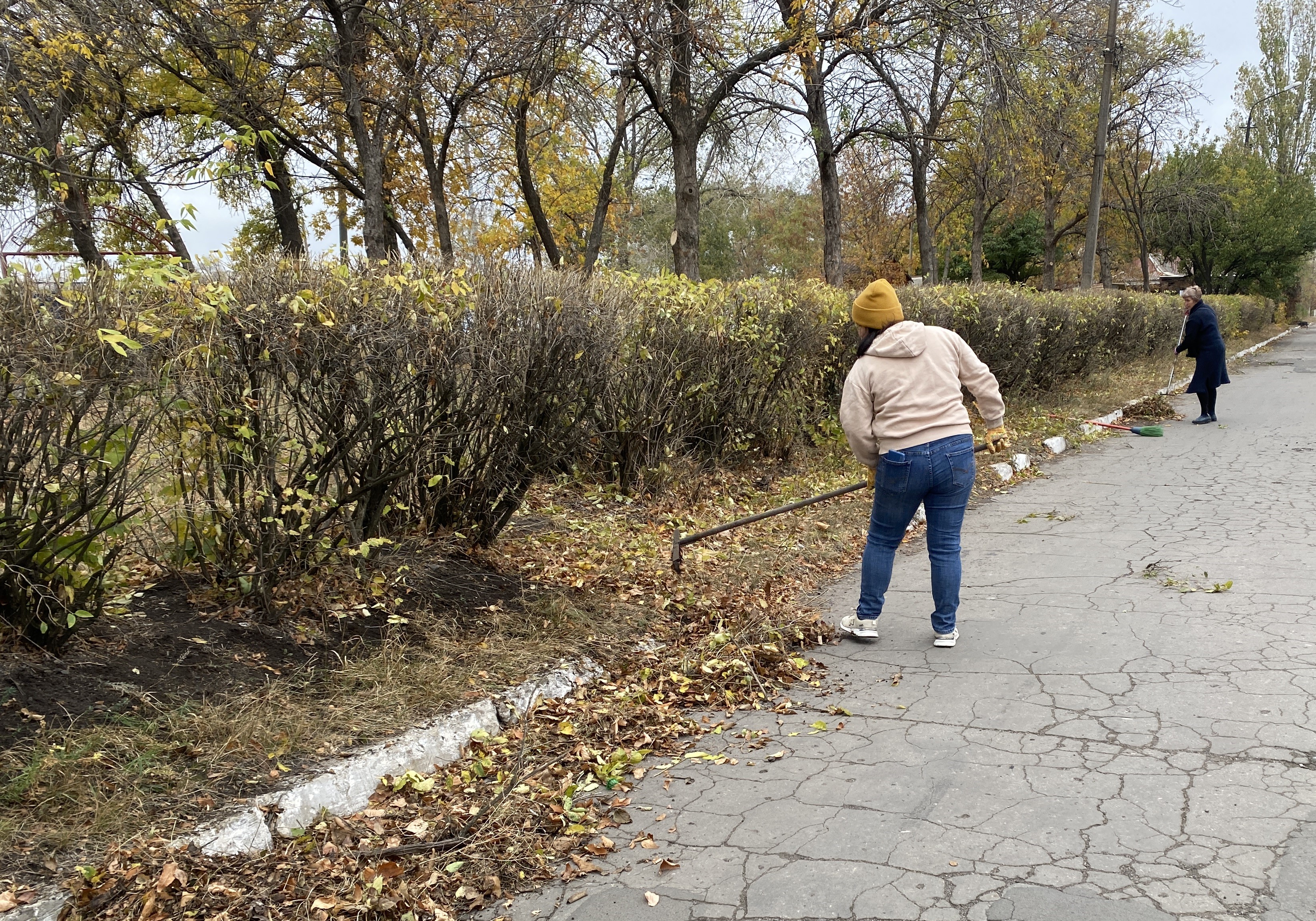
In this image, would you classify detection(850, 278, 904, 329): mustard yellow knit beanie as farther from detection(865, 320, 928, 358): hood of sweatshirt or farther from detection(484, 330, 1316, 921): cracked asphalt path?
detection(484, 330, 1316, 921): cracked asphalt path

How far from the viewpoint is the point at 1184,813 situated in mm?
3105

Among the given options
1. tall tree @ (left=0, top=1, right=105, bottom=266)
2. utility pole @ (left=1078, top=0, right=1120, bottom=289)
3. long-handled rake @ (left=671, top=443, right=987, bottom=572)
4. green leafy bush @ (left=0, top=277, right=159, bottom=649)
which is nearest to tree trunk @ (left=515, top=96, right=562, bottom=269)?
tall tree @ (left=0, top=1, right=105, bottom=266)

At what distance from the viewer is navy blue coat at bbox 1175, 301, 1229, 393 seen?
A: 43.5ft

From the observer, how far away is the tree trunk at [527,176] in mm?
16141

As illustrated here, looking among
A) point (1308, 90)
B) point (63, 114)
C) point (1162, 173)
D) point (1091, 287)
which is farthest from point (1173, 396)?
point (1308, 90)

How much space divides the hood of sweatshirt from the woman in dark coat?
10357 millimetres

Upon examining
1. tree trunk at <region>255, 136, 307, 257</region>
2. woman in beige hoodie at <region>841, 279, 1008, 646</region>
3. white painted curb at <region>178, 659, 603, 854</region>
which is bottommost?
white painted curb at <region>178, 659, 603, 854</region>

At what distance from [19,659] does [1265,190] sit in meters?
52.1

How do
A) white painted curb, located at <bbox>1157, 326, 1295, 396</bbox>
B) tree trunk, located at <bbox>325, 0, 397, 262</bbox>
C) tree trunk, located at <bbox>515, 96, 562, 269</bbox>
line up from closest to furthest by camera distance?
1. tree trunk, located at <bbox>325, 0, 397, 262</bbox>
2. tree trunk, located at <bbox>515, 96, 562, 269</bbox>
3. white painted curb, located at <bbox>1157, 326, 1295, 396</bbox>

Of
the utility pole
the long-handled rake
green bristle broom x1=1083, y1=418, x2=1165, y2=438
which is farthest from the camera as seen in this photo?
the utility pole

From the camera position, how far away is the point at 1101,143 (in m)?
21.5

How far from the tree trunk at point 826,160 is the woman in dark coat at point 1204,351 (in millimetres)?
5102

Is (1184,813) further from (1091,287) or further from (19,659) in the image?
(1091,287)

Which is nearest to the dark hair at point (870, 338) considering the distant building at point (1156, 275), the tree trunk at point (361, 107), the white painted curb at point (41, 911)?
the white painted curb at point (41, 911)
